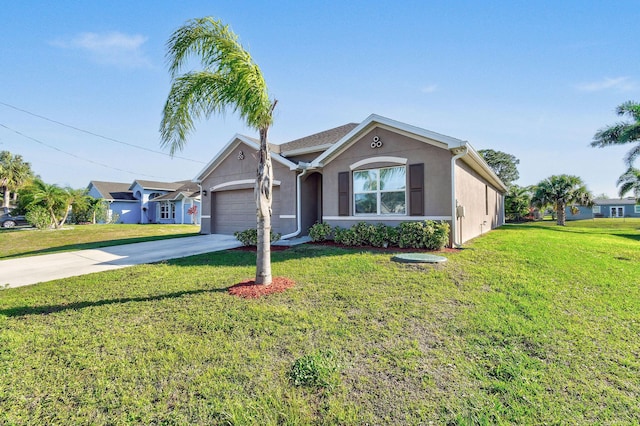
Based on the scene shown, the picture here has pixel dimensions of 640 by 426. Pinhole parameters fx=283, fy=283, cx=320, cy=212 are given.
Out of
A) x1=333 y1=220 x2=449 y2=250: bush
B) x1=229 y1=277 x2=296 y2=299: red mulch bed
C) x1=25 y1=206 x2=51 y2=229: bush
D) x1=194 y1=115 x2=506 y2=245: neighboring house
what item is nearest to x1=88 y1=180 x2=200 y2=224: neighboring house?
x1=25 y1=206 x2=51 y2=229: bush

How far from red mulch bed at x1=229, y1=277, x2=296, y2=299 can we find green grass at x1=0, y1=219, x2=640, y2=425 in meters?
0.21

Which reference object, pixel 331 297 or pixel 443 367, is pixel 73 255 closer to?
pixel 331 297

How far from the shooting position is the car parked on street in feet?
75.8

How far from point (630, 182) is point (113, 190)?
48061 mm

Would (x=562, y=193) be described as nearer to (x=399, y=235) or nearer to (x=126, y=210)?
(x=399, y=235)

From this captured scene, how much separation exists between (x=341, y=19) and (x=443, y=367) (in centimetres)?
988

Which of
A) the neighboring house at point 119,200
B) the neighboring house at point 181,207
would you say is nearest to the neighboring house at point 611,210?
the neighboring house at point 181,207

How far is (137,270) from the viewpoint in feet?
24.0

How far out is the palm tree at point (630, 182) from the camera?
20.0 m

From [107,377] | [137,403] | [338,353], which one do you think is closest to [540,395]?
[338,353]

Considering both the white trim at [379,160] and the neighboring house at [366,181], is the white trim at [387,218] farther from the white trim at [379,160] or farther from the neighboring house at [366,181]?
the white trim at [379,160]

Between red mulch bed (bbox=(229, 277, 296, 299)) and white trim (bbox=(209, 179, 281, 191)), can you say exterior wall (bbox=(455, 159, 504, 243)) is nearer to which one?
red mulch bed (bbox=(229, 277, 296, 299))

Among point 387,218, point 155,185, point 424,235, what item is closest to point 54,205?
point 155,185

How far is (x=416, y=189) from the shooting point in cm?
938
